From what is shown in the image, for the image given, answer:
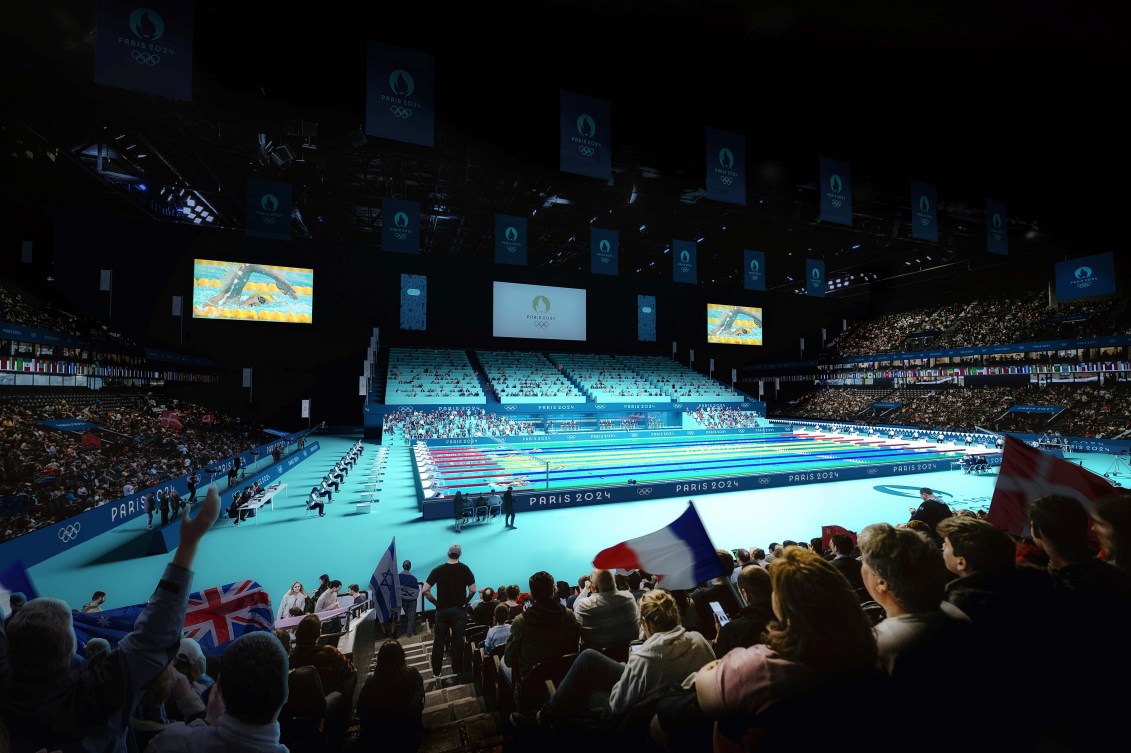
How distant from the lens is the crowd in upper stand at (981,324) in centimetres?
2928

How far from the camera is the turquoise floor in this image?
8195mm

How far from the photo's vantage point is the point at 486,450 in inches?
930

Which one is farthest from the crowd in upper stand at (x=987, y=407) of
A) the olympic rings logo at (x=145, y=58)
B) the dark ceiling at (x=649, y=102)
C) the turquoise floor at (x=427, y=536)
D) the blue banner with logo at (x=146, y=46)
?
the olympic rings logo at (x=145, y=58)

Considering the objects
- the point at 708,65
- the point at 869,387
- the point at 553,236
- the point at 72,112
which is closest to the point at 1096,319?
the point at 869,387

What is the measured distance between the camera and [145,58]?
7043mm

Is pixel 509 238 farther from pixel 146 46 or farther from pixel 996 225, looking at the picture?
pixel 996 225

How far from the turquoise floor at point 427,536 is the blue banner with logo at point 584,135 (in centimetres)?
784

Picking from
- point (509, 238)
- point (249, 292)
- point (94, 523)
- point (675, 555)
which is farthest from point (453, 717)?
point (249, 292)

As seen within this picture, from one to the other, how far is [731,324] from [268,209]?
118 ft

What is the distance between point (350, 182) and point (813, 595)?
24133mm

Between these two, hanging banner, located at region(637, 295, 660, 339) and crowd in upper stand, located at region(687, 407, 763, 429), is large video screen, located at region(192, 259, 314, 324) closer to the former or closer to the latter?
hanging banner, located at region(637, 295, 660, 339)

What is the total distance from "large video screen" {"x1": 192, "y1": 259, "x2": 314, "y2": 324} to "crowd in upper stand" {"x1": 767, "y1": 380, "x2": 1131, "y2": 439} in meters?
39.8

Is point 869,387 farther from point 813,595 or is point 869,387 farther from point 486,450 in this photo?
point 813,595

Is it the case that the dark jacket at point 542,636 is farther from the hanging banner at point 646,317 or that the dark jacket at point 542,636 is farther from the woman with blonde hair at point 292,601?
the hanging banner at point 646,317
